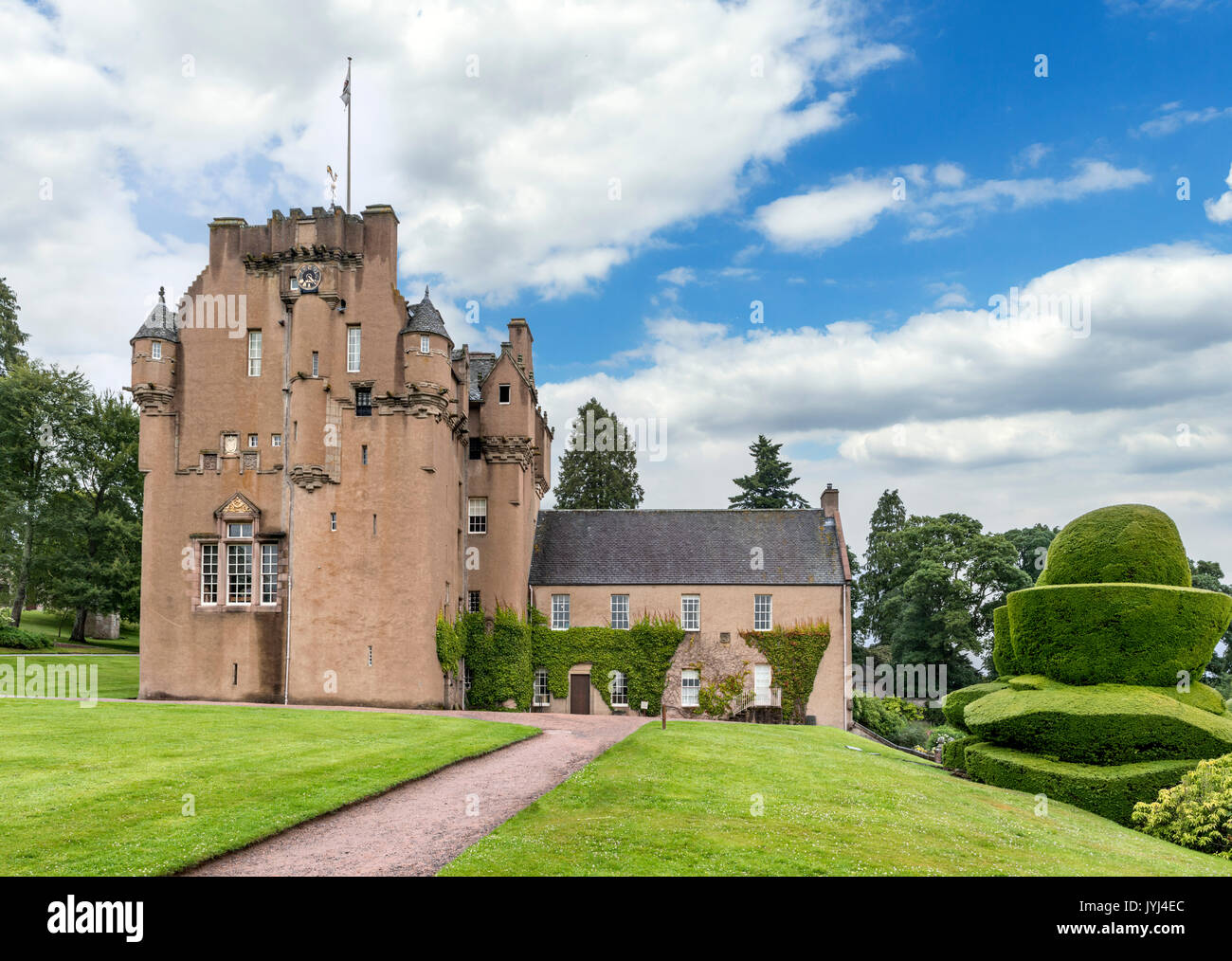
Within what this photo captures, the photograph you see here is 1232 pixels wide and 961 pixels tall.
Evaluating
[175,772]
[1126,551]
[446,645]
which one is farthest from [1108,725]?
→ [446,645]

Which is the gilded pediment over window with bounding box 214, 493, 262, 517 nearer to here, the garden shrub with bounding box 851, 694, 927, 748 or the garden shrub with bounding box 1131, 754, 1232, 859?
the garden shrub with bounding box 851, 694, 927, 748

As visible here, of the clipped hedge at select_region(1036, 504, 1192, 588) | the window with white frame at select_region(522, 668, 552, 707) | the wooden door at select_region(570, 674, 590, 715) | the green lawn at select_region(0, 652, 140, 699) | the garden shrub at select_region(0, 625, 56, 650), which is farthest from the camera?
the garden shrub at select_region(0, 625, 56, 650)

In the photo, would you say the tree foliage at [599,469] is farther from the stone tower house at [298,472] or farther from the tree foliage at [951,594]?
the stone tower house at [298,472]

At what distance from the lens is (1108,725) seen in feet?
71.6

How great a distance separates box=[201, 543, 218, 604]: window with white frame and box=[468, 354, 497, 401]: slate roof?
13.5 metres

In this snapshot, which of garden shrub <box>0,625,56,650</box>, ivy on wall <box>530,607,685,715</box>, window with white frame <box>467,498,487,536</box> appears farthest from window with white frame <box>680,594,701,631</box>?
garden shrub <box>0,625,56,650</box>

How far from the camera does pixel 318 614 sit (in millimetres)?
34844

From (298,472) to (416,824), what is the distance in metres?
23.9

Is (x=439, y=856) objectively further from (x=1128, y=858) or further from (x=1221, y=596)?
(x=1221, y=596)

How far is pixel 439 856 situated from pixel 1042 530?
7024cm

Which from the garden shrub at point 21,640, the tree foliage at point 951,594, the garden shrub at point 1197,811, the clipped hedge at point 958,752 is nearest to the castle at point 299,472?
the garden shrub at point 21,640

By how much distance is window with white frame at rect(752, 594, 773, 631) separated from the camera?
4178cm

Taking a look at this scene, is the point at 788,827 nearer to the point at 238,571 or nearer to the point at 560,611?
the point at 238,571
